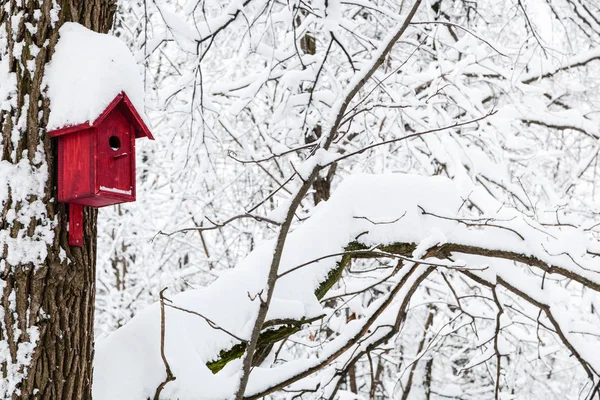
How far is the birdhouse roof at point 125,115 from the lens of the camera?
1.72m

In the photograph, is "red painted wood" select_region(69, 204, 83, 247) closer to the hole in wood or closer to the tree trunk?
the tree trunk

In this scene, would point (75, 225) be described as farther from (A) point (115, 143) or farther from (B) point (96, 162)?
(A) point (115, 143)

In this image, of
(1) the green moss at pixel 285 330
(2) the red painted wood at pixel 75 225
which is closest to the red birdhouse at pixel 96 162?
(2) the red painted wood at pixel 75 225

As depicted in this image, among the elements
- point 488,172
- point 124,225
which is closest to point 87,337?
point 488,172

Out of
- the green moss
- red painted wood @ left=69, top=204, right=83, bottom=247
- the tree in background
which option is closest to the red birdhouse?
red painted wood @ left=69, top=204, right=83, bottom=247

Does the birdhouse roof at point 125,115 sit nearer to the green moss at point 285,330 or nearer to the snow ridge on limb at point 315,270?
the snow ridge on limb at point 315,270

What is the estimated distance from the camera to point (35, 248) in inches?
66.8

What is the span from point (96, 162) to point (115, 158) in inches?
4.5

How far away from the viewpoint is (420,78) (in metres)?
4.28

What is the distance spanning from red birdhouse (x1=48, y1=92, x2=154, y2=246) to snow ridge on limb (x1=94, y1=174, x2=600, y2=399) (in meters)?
0.38

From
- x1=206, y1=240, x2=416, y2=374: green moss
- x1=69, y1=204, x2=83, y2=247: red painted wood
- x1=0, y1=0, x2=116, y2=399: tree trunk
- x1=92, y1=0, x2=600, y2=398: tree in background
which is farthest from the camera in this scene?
x1=92, y1=0, x2=600, y2=398: tree in background

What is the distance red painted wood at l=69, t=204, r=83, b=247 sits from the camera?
1758mm

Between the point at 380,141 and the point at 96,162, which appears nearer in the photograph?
the point at 96,162

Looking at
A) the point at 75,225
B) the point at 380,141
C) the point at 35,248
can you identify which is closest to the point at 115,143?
the point at 75,225
